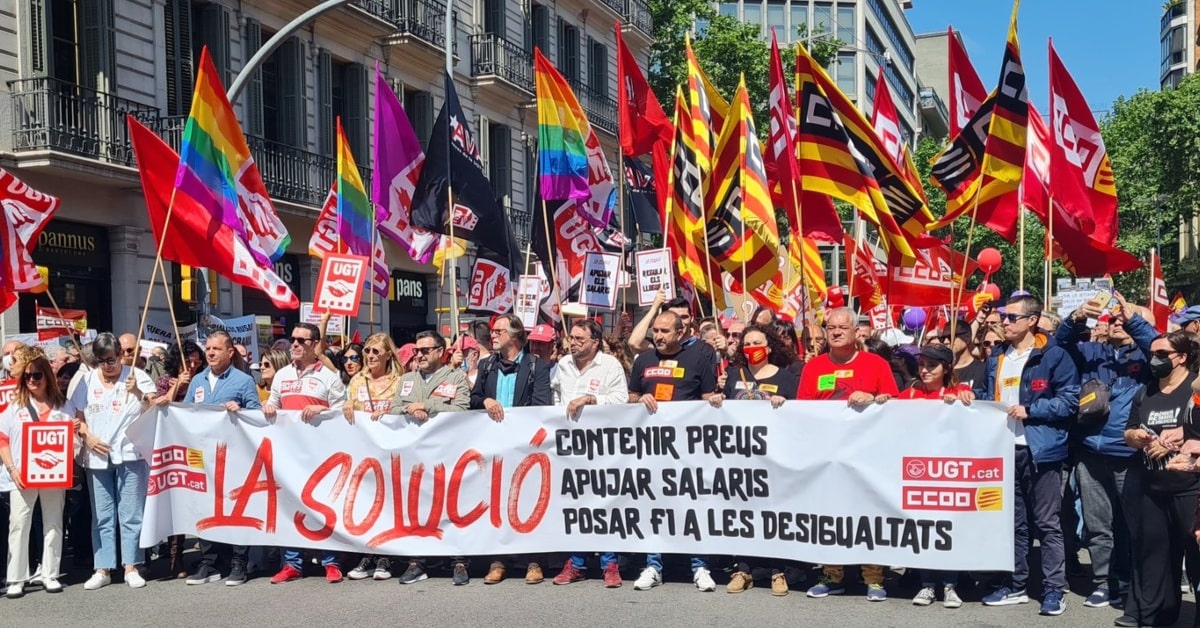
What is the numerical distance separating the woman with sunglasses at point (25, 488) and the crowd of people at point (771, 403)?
1 centimetres

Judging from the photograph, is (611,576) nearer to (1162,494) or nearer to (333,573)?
(333,573)

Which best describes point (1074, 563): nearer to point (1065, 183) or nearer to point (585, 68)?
point (1065, 183)

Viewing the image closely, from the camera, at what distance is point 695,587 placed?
789 cm

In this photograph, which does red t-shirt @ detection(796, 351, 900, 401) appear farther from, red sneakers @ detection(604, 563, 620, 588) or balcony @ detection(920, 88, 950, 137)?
balcony @ detection(920, 88, 950, 137)

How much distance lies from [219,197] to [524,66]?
20477 millimetres

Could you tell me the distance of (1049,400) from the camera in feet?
23.6

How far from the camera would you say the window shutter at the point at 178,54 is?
61.2ft

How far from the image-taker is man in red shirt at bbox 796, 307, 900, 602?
7.52m

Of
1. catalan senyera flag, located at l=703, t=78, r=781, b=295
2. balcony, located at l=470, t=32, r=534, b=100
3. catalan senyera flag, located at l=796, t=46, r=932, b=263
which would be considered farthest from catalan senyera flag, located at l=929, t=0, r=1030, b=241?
balcony, located at l=470, t=32, r=534, b=100

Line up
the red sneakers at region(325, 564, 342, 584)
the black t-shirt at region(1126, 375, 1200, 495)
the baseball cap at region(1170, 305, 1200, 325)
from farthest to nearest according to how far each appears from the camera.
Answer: the red sneakers at region(325, 564, 342, 584)
the baseball cap at region(1170, 305, 1200, 325)
the black t-shirt at region(1126, 375, 1200, 495)

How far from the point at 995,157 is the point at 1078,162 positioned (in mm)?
1141

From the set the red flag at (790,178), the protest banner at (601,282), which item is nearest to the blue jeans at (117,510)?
the protest banner at (601,282)

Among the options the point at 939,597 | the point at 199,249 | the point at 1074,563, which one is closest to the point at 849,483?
the point at 939,597

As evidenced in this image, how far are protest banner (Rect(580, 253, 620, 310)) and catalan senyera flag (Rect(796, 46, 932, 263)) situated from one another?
2.40 meters
